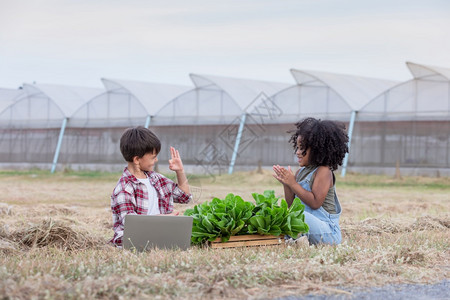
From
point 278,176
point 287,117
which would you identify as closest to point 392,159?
point 287,117

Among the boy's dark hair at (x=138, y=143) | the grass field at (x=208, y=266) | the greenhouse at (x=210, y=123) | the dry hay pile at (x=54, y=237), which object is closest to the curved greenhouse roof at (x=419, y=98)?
the greenhouse at (x=210, y=123)

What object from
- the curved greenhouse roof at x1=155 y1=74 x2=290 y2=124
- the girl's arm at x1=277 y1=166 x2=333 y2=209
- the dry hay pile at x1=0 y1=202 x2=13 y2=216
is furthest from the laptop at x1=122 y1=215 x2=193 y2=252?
the curved greenhouse roof at x1=155 y1=74 x2=290 y2=124

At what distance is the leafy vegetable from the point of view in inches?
233

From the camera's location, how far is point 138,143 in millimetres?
5949

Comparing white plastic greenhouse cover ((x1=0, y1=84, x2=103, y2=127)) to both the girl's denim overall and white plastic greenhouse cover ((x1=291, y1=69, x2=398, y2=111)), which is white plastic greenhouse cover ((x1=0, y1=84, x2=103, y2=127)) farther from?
the girl's denim overall

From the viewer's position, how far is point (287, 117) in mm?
26266

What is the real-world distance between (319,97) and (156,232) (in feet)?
68.6

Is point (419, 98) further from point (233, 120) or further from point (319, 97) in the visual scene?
point (233, 120)

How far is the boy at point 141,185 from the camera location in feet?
19.5

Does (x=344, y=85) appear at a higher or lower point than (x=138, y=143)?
higher

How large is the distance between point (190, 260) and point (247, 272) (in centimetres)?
57

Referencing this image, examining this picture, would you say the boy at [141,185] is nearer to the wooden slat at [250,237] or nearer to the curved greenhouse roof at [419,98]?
the wooden slat at [250,237]

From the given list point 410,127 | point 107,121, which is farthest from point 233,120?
point 410,127

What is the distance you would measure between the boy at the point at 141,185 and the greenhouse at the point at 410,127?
58.2 ft
